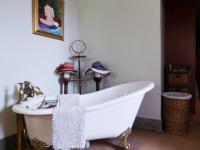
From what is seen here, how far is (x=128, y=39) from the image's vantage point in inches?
105

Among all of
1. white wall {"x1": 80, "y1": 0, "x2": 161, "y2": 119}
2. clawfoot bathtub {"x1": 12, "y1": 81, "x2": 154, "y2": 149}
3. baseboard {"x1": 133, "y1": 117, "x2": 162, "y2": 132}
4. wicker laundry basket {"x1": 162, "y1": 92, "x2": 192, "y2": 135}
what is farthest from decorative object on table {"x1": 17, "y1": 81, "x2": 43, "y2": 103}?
wicker laundry basket {"x1": 162, "y1": 92, "x2": 192, "y2": 135}

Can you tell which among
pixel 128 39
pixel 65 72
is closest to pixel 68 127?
pixel 65 72

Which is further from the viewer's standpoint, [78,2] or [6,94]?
[78,2]

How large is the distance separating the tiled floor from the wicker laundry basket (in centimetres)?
10

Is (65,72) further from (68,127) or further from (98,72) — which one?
(68,127)

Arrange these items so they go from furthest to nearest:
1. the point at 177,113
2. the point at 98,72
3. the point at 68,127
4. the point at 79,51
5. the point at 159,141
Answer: the point at 79,51
the point at 98,72
the point at 177,113
the point at 159,141
the point at 68,127

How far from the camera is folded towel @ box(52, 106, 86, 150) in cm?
148

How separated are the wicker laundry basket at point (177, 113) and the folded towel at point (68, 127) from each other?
→ 138 cm

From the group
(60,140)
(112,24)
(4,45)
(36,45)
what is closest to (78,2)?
(112,24)

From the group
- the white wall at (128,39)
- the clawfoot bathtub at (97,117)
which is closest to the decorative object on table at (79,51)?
the white wall at (128,39)

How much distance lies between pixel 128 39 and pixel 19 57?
1.53 m

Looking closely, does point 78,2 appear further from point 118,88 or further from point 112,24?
point 118,88

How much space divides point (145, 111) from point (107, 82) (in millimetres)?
729

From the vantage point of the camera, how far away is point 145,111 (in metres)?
2.58
